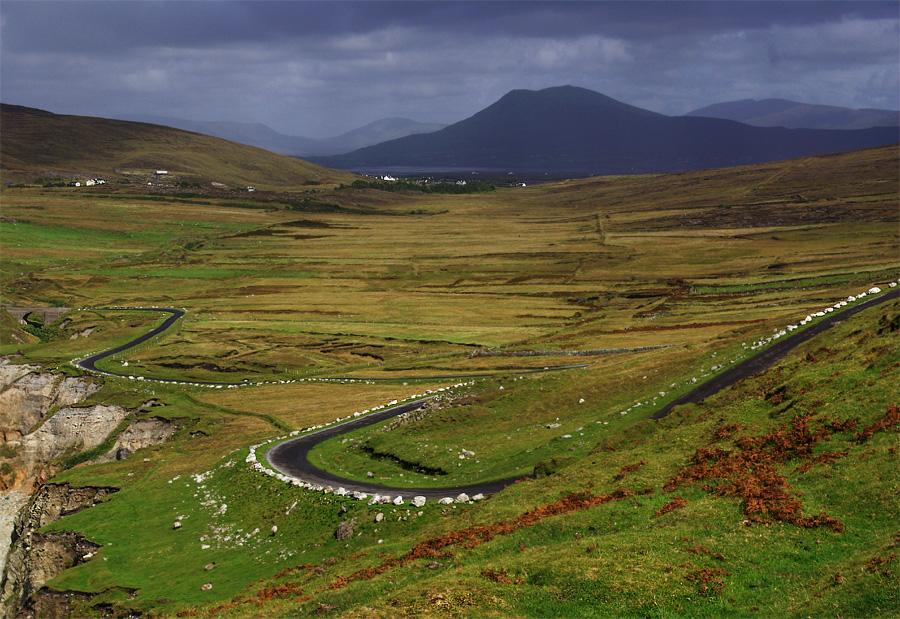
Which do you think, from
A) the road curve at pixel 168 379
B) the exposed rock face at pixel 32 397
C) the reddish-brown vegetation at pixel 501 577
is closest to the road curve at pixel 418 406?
the reddish-brown vegetation at pixel 501 577

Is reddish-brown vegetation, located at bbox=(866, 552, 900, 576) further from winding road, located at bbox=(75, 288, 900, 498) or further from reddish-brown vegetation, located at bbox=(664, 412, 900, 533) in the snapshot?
winding road, located at bbox=(75, 288, 900, 498)

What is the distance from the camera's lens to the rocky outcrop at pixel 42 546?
42.2 m

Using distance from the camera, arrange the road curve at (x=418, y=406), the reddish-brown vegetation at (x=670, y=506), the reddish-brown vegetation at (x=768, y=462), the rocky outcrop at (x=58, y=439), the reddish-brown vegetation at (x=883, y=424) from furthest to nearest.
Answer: the rocky outcrop at (x=58, y=439), the road curve at (x=418, y=406), the reddish-brown vegetation at (x=883, y=424), the reddish-brown vegetation at (x=670, y=506), the reddish-brown vegetation at (x=768, y=462)

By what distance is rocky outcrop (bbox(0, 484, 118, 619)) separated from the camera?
138ft

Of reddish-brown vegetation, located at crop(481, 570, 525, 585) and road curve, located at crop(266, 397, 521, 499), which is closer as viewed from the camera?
reddish-brown vegetation, located at crop(481, 570, 525, 585)

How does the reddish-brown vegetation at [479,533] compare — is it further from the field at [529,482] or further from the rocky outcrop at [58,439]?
the rocky outcrop at [58,439]

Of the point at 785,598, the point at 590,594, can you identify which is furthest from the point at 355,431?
the point at 785,598

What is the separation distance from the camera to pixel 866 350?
34.2 meters

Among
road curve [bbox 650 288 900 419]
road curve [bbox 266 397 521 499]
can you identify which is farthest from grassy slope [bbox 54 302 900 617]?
road curve [bbox 650 288 900 419]

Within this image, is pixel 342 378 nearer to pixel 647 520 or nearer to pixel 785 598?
pixel 647 520

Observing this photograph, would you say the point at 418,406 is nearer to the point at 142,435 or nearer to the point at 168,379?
the point at 142,435

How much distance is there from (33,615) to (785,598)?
37087 millimetres

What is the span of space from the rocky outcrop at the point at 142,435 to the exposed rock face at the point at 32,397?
13152 millimetres

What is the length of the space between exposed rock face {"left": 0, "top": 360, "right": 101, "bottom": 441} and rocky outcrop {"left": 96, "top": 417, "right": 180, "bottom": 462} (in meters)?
13.2
